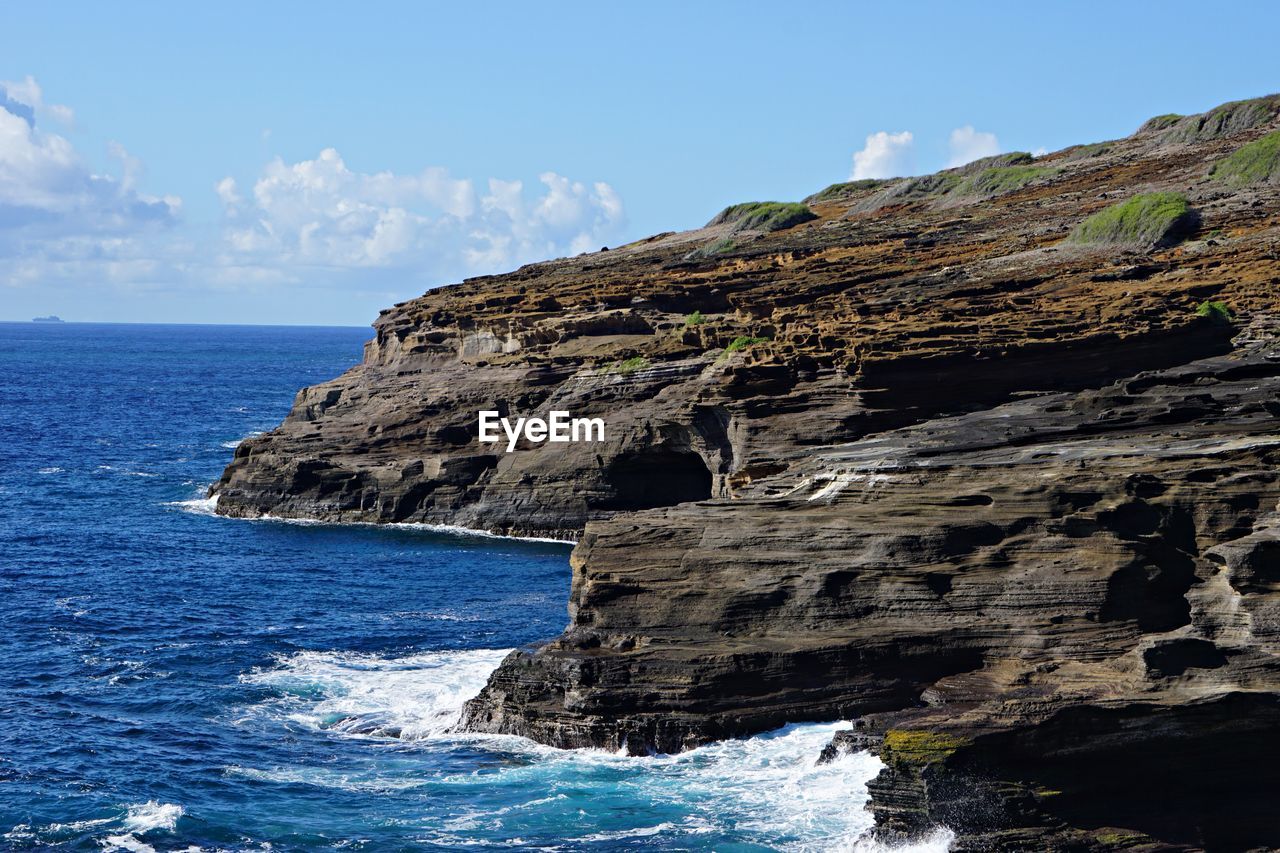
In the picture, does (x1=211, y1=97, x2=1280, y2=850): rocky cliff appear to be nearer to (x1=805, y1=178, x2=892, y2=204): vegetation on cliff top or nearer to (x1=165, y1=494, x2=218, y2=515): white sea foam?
(x1=165, y1=494, x2=218, y2=515): white sea foam

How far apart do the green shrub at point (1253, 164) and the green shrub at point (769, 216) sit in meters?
38.0

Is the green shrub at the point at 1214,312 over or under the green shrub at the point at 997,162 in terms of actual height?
under

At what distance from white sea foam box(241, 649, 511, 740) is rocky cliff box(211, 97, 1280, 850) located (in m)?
2.28

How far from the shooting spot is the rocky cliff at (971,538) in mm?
34812

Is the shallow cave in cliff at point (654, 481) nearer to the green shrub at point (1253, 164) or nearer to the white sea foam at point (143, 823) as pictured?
the green shrub at point (1253, 164)

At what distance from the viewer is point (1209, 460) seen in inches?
1599

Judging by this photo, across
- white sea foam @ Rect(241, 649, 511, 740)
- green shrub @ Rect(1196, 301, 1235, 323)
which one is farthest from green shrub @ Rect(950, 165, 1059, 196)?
white sea foam @ Rect(241, 649, 511, 740)

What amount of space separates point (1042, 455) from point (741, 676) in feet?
36.3

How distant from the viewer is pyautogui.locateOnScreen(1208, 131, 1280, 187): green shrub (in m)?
88.9

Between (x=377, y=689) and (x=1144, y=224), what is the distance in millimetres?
49358

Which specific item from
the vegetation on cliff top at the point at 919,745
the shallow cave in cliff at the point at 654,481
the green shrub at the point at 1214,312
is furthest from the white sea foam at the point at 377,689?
the green shrub at the point at 1214,312

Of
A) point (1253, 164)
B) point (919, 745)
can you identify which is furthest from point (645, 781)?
point (1253, 164)

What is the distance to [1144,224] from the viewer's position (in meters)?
77.8

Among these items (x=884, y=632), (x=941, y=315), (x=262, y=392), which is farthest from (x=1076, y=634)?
(x=262, y=392)
